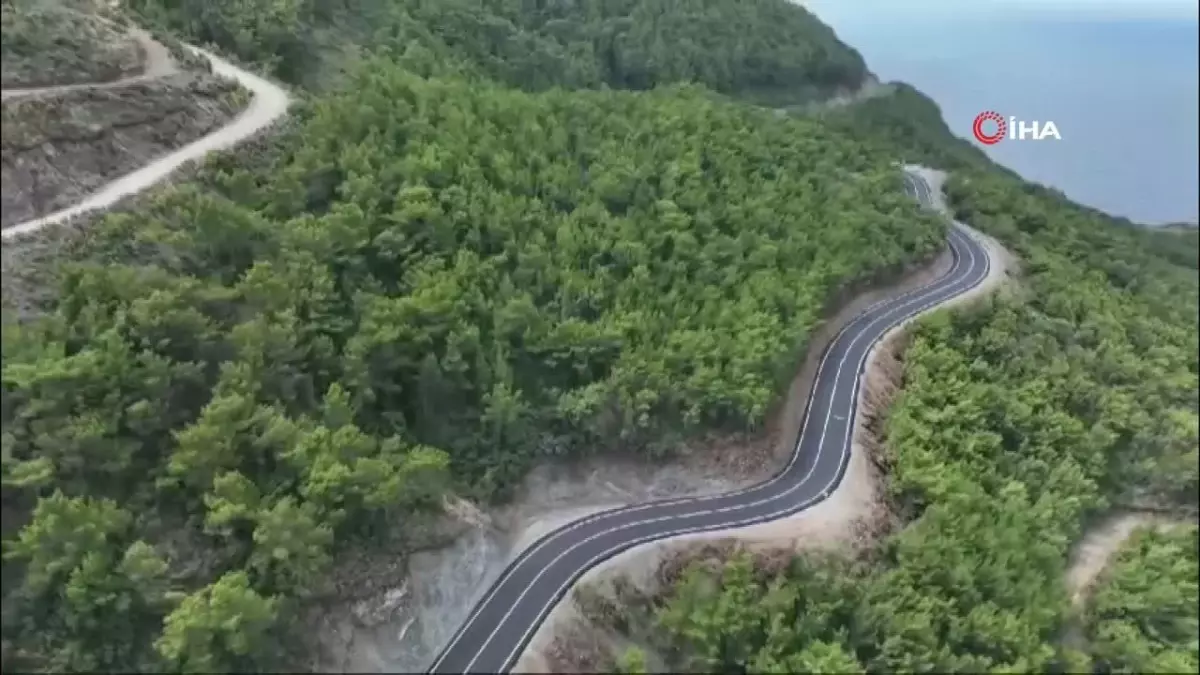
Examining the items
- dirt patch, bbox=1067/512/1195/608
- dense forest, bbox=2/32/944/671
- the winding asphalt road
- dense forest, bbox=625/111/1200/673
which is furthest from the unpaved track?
dirt patch, bbox=1067/512/1195/608

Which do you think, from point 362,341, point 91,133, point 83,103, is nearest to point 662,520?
point 362,341

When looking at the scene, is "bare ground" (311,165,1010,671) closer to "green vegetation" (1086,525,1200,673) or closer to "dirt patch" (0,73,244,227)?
"green vegetation" (1086,525,1200,673)

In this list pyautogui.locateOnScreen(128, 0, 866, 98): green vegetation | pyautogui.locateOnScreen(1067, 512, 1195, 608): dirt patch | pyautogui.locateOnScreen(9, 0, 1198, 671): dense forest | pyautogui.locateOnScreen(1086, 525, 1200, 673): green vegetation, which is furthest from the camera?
pyautogui.locateOnScreen(128, 0, 866, 98): green vegetation

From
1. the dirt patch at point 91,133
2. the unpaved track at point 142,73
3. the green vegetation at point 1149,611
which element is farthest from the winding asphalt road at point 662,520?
the unpaved track at point 142,73

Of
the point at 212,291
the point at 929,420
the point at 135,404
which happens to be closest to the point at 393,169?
the point at 212,291

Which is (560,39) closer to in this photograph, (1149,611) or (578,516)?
(578,516)

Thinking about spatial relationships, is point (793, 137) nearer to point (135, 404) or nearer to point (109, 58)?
point (109, 58)
